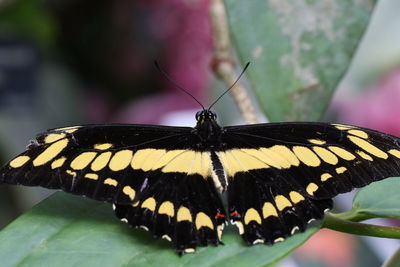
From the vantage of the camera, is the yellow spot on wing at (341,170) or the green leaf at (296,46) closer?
the yellow spot on wing at (341,170)

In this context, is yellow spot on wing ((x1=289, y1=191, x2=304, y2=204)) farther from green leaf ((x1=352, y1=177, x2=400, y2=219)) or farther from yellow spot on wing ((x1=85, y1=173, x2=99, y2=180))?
yellow spot on wing ((x1=85, y1=173, x2=99, y2=180))

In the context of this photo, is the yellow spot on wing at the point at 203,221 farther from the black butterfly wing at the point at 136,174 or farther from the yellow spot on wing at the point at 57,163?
the yellow spot on wing at the point at 57,163

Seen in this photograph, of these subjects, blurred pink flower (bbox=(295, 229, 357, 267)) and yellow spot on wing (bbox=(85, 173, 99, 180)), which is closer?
yellow spot on wing (bbox=(85, 173, 99, 180))

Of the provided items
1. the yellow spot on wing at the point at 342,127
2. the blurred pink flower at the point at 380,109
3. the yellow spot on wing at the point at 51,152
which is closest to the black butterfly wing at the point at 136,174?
the yellow spot on wing at the point at 51,152

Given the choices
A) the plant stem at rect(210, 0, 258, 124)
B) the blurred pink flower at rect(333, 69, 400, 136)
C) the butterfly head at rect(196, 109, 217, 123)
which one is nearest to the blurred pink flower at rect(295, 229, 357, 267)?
the blurred pink flower at rect(333, 69, 400, 136)

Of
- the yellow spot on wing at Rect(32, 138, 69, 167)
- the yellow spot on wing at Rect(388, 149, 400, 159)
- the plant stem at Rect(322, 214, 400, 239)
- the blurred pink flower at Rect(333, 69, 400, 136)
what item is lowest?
the plant stem at Rect(322, 214, 400, 239)

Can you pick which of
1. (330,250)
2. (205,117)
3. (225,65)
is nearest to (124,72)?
(330,250)
